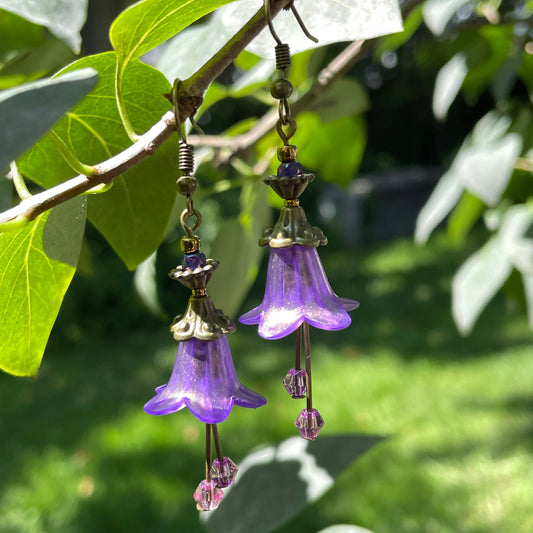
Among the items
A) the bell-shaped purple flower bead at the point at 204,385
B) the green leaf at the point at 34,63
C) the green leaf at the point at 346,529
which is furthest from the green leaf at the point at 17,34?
the green leaf at the point at 346,529

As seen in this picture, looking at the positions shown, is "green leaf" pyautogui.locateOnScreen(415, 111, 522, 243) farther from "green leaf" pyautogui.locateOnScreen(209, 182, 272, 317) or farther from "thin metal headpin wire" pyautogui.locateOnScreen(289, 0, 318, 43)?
"thin metal headpin wire" pyautogui.locateOnScreen(289, 0, 318, 43)

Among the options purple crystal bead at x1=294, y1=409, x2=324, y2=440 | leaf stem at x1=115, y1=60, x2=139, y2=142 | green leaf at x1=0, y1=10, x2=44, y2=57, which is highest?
green leaf at x1=0, y1=10, x2=44, y2=57

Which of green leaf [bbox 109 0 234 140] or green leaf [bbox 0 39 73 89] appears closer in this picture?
green leaf [bbox 109 0 234 140]

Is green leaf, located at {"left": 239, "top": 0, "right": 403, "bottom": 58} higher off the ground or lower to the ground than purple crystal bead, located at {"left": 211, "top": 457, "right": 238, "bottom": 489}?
higher

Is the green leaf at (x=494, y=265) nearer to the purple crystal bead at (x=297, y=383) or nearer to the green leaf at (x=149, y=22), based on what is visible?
the purple crystal bead at (x=297, y=383)

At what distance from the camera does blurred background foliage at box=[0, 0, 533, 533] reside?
961 millimetres

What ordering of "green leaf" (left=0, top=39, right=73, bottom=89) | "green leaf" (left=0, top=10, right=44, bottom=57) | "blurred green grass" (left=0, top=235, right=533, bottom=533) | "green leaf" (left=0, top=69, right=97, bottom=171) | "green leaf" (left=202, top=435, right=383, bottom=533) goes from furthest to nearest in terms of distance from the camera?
"blurred green grass" (left=0, top=235, right=533, bottom=533)
"green leaf" (left=0, top=10, right=44, bottom=57)
"green leaf" (left=0, top=39, right=73, bottom=89)
"green leaf" (left=202, top=435, right=383, bottom=533)
"green leaf" (left=0, top=69, right=97, bottom=171)

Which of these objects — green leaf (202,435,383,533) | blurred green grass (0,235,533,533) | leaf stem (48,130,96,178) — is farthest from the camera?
blurred green grass (0,235,533,533)

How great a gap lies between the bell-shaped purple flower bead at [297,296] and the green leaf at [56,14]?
21 centimetres

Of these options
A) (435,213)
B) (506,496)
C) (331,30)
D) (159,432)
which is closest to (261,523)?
(331,30)

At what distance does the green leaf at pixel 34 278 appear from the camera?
473 millimetres

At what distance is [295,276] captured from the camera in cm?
50

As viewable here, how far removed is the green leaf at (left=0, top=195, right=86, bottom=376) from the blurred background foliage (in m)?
0.20

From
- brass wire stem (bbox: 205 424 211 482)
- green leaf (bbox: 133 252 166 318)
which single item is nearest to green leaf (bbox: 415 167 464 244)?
green leaf (bbox: 133 252 166 318)
